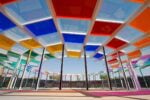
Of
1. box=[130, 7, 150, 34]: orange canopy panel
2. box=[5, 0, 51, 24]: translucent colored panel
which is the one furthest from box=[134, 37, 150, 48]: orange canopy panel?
box=[5, 0, 51, 24]: translucent colored panel

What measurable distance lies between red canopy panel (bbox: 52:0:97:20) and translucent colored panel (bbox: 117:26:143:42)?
3.51 metres

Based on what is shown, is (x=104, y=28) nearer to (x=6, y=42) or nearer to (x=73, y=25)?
(x=73, y=25)

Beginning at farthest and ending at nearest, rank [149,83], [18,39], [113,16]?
[149,83], [18,39], [113,16]

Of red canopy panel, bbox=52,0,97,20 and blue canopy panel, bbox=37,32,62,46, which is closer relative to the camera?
red canopy panel, bbox=52,0,97,20

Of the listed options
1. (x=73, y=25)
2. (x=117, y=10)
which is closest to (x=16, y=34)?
(x=73, y=25)

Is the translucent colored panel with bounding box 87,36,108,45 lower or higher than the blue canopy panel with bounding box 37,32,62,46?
lower

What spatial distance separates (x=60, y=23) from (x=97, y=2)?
393 cm

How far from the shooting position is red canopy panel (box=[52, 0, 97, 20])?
721 centimetres

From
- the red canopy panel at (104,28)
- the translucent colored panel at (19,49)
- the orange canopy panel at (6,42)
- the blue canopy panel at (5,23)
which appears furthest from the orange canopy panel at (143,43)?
the orange canopy panel at (6,42)

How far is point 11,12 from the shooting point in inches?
309

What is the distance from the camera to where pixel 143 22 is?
8.51 m

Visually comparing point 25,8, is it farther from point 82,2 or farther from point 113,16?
point 113,16

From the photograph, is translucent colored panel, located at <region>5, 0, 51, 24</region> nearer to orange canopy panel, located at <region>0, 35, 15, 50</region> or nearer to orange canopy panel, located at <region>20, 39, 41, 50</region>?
orange canopy panel, located at <region>0, 35, 15, 50</region>

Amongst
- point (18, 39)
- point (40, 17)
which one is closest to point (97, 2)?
point (40, 17)
